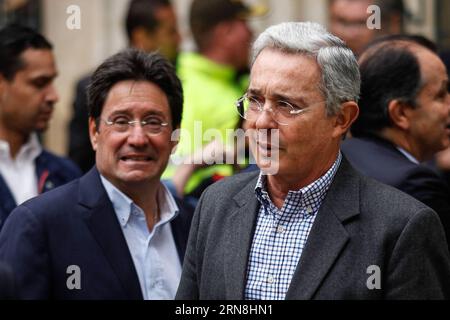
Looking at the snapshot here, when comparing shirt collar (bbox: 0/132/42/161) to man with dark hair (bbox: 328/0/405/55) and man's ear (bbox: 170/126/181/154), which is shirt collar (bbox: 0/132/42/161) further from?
man with dark hair (bbox: 328/0/405/55)

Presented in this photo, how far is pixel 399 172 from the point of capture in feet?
14.7

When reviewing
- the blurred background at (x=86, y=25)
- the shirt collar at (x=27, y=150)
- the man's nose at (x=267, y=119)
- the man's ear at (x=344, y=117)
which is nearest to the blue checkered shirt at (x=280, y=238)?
the man's ear at (x=344, y=117)

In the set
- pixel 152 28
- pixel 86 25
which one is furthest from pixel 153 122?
pixel 86 25

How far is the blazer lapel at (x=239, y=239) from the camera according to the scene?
12.1 feet

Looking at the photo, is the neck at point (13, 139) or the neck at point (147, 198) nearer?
the neck at point (147, 198)

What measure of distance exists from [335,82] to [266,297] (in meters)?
0.79

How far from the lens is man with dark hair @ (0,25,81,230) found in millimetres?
6078

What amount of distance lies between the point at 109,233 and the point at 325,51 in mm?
1304

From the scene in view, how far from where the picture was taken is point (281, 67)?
372 cm

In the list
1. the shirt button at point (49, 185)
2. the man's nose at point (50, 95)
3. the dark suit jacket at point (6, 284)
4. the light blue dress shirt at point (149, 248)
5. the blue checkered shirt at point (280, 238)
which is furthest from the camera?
the man's nose at point (50, 95)

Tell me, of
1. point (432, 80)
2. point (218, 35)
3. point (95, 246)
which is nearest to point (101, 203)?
point (95, 246)

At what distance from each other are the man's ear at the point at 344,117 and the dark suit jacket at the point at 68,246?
1138 millimetres

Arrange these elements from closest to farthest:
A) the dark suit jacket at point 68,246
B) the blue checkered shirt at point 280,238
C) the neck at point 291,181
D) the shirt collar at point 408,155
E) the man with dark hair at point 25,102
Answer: the blue checkered shirt at point 280,238 → the neck at point 291,181 → the dark suit jacket at point 68,246 → the shirt collar at point 408,155 → the man with dark hair at point 25,102

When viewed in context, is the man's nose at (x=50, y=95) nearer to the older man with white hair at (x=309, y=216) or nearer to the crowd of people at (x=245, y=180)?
the crowd of people at (x=245, y=180)
